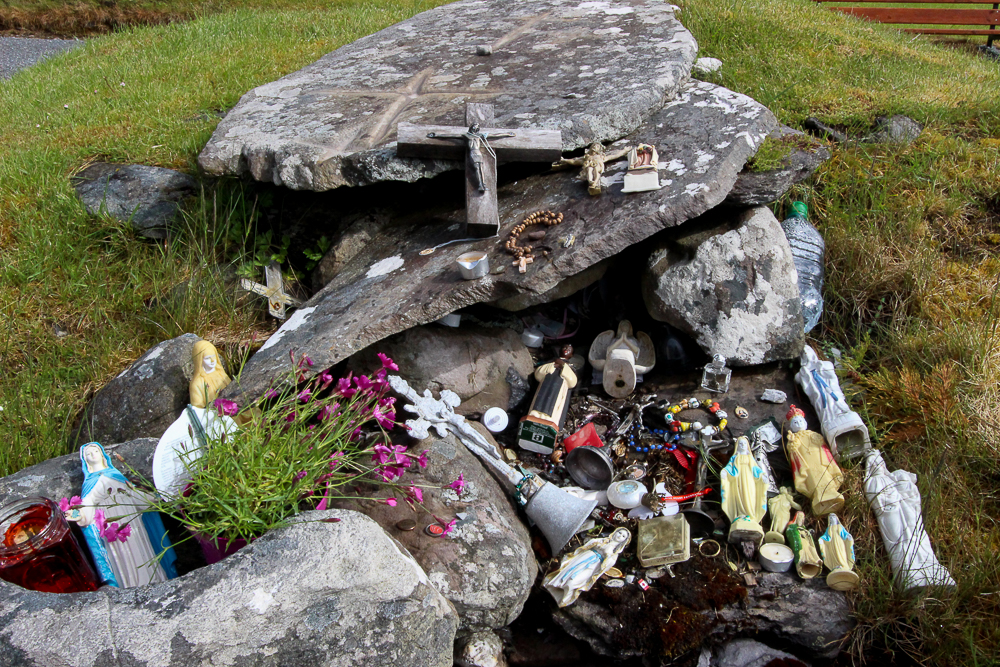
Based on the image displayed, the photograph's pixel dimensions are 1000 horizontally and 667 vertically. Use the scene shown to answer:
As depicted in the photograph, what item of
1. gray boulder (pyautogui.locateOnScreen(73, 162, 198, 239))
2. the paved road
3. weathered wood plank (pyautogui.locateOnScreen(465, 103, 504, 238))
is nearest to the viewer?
weathered wood plank (pyautogui.locateOnScreen(465, 103, 504, 238))

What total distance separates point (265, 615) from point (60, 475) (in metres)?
1.26

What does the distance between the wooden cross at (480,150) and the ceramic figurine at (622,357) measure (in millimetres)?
785

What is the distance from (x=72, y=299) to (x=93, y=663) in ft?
8.51

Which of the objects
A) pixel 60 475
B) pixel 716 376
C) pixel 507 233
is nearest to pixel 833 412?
pixel 716 376

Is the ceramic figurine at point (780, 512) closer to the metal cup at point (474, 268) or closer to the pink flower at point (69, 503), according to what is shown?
the metal cup at point (474, 268)

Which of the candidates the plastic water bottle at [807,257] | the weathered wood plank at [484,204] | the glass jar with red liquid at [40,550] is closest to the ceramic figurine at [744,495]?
the plastic water bottle at [807,257]

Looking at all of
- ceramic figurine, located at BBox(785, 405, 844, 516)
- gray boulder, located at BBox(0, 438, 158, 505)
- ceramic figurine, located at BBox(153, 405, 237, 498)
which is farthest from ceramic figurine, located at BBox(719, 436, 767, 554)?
gray boulder, located at BBox(0, 438, 158, 505)

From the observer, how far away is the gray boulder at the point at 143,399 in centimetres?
321

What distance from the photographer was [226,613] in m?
1.99

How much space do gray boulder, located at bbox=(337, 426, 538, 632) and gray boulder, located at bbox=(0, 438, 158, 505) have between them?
842mm

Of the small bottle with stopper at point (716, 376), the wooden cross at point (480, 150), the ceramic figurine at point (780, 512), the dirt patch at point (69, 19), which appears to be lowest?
the ceramic figurine at point (780, 512)

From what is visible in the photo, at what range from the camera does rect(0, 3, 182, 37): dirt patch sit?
10.1 m

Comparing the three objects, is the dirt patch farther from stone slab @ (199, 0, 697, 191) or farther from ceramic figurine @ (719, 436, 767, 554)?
ceramic figurine @ (719, 436, 767, 554)

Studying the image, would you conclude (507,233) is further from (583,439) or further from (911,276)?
(911,276)
